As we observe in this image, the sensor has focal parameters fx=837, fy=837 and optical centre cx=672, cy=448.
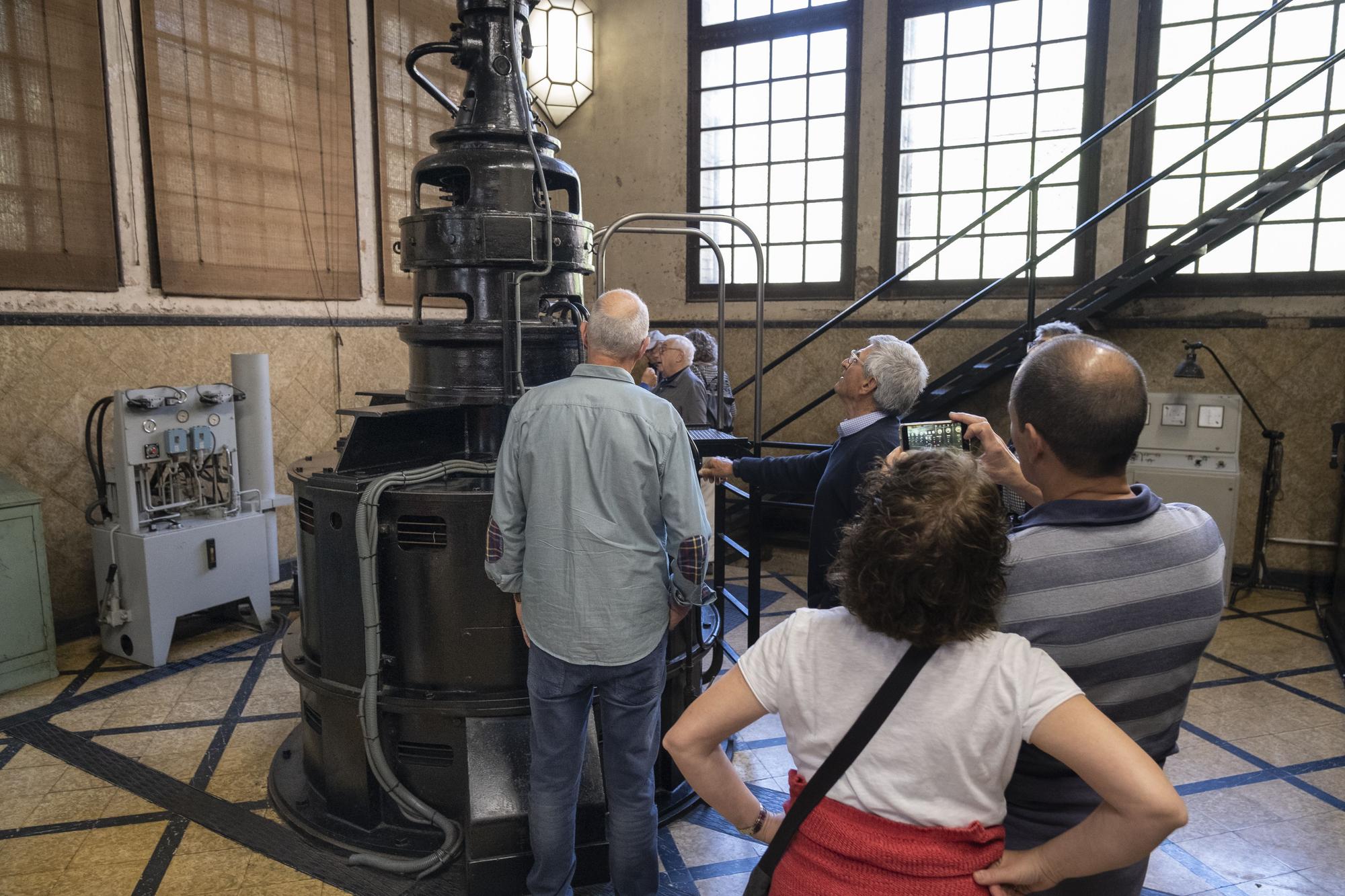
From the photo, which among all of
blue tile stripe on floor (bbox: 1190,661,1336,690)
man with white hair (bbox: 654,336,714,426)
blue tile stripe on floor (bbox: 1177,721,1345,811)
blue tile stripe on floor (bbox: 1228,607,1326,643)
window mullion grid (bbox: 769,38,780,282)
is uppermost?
window mullion grid (bbox: 769,38,780,282)

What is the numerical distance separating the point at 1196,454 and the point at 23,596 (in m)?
6.42

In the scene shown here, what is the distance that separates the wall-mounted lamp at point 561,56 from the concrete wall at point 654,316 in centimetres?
23

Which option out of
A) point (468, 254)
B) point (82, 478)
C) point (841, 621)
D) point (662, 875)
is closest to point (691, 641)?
point (662, 875)

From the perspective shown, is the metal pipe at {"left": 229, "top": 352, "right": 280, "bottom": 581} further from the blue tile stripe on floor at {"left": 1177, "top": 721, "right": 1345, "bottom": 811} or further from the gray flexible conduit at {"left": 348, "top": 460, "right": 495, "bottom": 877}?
the blue tile stripe on floor at {"left": 1177, "top": 721, "right": 1345, "bottom": 811}

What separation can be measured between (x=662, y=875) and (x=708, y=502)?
3.47 metres

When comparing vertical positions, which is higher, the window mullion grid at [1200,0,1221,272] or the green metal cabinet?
the window mullion grid at [1200,0,1221,272]

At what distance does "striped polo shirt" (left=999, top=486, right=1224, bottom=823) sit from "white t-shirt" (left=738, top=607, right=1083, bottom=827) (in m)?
0.12

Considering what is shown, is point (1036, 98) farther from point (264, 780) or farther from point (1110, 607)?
point (264, 780)

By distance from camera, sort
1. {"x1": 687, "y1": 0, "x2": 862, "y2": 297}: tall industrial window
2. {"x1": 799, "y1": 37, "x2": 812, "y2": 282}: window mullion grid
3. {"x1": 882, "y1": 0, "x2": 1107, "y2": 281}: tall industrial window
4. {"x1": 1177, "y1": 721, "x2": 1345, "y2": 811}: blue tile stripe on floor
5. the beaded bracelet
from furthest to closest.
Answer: {"x1": 799, "y1": 37, "x2": 812, "y2": 282}: window mullion grid → {"x1": 687, "y1": 0, "x2": 862, "y2": 297}: tall industrial window → {"x1": 882, "y1": 0, "x2": 1107, "y2": 281}: tall industrial window → {"x1": 1177, "y1": 721, "x2": 1345, "y2": 811}: blue tile stripe on floor → the beaded bracelet

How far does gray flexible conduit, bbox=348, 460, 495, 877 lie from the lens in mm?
2535

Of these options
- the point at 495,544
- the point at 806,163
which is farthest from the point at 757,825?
the point at 806,163

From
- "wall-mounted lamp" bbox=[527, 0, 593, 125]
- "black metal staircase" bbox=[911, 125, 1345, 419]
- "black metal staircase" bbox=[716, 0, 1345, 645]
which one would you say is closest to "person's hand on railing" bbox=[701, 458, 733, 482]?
"black metal staircase" bbox=[716, 0, 1345, 645]

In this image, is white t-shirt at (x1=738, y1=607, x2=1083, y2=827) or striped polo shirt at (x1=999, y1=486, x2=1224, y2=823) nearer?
white t-shirt at (x1=738, y1=607, x2=1083, y2=827)

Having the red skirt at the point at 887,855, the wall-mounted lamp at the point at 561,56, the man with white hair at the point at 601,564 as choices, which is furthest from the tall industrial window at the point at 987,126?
the red skirt at the point at 887,855
